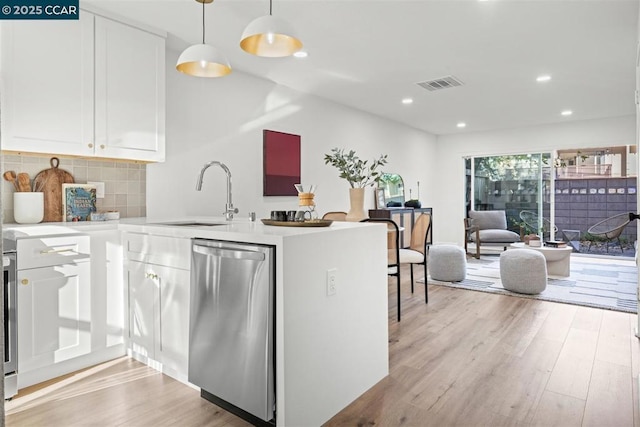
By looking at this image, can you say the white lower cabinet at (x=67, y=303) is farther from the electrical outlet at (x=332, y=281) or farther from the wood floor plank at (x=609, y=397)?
the wood floor plank at (x=609, y=397)

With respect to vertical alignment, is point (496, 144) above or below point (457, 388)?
above

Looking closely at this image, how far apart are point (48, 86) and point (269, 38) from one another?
1.53m

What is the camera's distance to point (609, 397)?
2.26 m

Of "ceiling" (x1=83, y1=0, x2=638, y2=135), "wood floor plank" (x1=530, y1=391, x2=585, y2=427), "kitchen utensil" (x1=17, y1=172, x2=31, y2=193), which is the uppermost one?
"ceiling" (x1=83, y1=0, x2=638, y2=135)

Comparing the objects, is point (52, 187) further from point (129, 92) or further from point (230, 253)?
point (230, 253)

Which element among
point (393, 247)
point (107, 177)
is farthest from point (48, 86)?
point (393, 247)

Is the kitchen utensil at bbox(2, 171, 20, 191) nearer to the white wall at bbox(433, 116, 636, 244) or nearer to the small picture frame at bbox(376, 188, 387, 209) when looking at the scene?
the small picture frame at bbox(376, 188, 387, 209)

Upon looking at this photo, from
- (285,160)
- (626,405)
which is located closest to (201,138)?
(285,160)

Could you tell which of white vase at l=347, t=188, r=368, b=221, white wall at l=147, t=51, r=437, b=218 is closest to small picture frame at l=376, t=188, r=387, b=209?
white wall at l=147, t=51, r=437, b=218

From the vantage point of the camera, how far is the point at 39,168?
9.49ft

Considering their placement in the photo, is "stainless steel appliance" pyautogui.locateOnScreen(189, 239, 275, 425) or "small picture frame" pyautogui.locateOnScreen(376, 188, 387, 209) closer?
"stainless steel appliance" pyautogui.locateOnScreen(189, 239, 275, 425)

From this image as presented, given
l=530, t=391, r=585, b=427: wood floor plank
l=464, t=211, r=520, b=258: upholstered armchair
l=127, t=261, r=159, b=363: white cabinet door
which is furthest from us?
l=464, t=211, r=520, b=258: upholstered armchair

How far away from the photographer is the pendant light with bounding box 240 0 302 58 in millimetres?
2182

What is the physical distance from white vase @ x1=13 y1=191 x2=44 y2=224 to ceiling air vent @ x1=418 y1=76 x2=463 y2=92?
13.1 feet
